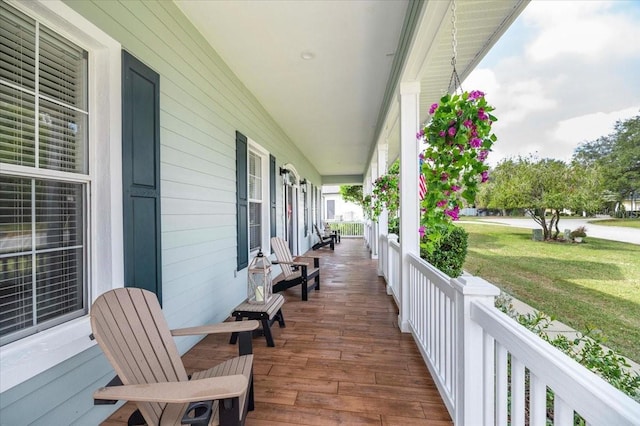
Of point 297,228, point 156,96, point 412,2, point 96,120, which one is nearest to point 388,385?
point 96,120

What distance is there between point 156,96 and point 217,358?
7.50 feet

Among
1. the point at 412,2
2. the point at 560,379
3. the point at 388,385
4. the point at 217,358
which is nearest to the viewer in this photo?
the point at 560,379

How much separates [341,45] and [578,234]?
2.75m

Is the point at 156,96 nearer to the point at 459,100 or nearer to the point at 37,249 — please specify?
the point at 37,249

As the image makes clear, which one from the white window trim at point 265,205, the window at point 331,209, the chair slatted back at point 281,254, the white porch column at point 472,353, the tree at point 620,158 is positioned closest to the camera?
the tree at point 620,158

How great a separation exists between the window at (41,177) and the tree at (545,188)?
249 cm

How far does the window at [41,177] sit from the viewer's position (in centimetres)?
128

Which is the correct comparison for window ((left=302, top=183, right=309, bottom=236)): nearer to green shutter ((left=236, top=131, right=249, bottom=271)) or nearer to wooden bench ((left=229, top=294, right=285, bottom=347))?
green shutter ((left=236, top=131, right=249, bottom=271))

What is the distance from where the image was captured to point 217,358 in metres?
2.47

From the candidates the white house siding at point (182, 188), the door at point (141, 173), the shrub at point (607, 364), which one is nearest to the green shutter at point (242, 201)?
the white house siding at point (182, 188)

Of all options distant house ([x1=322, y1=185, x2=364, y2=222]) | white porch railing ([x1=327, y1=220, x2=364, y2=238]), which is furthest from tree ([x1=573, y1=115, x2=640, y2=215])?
distant house ([x1=322, y1=185, x2=364, y2=222])

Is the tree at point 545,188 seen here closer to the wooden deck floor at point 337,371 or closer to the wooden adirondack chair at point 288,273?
the wooden deck floor at point 337,371

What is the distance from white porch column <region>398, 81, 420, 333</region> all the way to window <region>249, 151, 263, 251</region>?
2.45 m

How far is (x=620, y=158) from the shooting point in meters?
0.85
